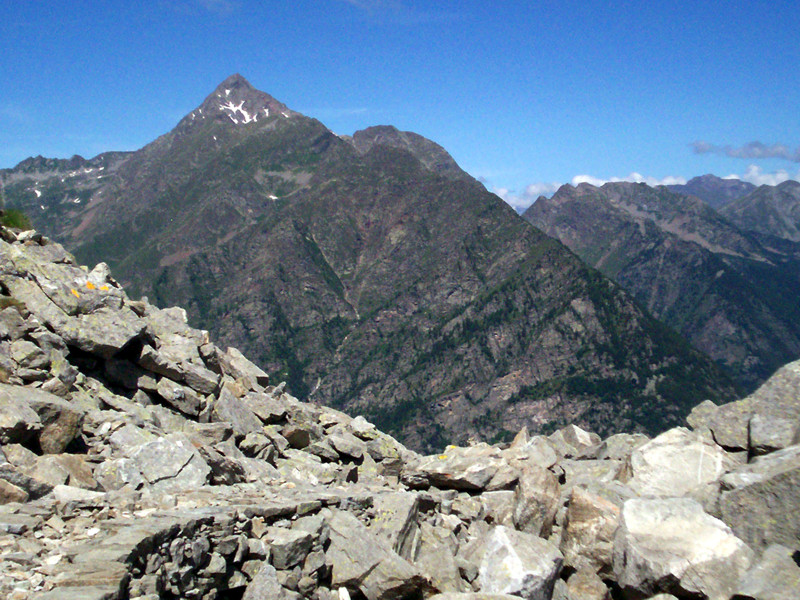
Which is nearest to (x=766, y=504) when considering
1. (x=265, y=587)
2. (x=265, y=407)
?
(x=265, y=587)

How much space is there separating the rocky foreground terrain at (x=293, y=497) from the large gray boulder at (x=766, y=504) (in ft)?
0.15

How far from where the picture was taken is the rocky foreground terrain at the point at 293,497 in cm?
1233

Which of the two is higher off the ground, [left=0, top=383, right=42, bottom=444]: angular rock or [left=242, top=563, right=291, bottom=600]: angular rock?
[left=0, top=383, right=42, bottom=444]: angular rock

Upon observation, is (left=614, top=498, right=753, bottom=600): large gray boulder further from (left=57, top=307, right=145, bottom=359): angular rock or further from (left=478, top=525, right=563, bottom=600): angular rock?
(left=57, top=307, right=145, bottom=359): angular rock

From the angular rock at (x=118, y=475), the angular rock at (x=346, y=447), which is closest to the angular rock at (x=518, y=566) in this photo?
the angular rock at (x=118, y=475)

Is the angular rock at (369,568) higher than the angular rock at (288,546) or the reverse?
the reverse

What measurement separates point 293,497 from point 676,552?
9.94 metres

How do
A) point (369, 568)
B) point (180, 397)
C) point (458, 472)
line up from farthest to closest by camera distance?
point (180, 397)
point (458, 472)
point (369, 568)

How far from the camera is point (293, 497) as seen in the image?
16344mm

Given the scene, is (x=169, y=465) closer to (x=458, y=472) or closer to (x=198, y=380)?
(x=198, y=380)

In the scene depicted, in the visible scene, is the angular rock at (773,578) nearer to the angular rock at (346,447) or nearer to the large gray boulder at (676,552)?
the large gray boulder at (676,552)

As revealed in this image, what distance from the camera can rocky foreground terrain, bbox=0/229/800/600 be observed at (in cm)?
1233

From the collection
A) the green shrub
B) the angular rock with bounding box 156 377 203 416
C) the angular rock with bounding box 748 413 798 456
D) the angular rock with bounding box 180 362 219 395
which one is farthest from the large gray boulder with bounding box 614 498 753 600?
the green shrub

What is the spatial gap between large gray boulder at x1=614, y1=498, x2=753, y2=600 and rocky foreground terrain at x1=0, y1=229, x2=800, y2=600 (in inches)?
1.8
